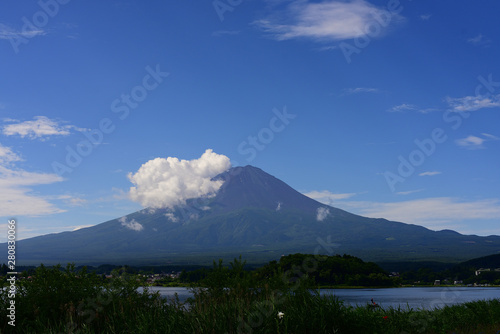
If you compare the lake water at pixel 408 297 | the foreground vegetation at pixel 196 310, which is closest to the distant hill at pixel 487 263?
the lake water at pixel 408 297

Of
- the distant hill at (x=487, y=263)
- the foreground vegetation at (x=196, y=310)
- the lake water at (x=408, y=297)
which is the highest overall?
the foreground vegetation at (x=196, y=310)

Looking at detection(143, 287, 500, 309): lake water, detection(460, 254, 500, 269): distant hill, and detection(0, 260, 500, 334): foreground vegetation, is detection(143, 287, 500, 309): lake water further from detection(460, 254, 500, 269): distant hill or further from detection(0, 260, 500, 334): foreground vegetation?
detection(460, 254, 500, 269): distant hill

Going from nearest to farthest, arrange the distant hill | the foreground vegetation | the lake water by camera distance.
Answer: the foreground vegetation, the lake water, the distant hill

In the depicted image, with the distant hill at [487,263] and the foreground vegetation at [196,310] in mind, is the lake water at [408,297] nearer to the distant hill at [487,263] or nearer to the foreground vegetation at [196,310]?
the foreground vegetation at [196,310]

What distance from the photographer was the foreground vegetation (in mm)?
9930

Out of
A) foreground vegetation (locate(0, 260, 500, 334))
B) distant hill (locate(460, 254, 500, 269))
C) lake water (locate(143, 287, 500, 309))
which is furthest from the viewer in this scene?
distant hill (locate(460, 254, 500, 269))

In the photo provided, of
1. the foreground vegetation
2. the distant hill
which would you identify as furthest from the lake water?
the distant hill

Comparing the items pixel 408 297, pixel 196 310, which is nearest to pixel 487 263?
pixel 408 297

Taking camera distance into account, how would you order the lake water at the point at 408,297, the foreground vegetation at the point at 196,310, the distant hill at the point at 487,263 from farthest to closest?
the distant hill at the point at 487,263
the lake water at the point at 408,297
the foreground vegetation at the point at 196,310

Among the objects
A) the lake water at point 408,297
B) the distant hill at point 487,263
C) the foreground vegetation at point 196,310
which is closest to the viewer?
the foreground vegetation at point 196,310

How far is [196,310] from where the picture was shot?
11078 millimetres

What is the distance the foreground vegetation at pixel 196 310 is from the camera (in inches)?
391

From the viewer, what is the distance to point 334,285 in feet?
260

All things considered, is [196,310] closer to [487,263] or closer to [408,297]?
[408,297]
